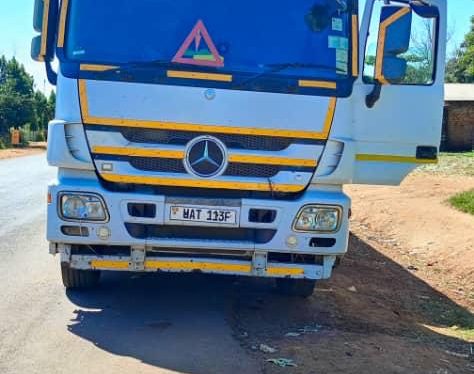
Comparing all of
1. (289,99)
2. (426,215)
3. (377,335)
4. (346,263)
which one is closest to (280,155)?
(289,99)

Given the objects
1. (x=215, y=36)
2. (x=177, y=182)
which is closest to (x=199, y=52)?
(x=215, y=36)

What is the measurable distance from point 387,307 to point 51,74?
4206mm

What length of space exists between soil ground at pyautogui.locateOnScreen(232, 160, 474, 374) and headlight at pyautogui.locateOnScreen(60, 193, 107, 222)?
1.44 meters

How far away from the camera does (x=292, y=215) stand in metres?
5.34

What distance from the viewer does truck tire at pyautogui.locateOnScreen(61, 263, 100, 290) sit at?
6.21 metres

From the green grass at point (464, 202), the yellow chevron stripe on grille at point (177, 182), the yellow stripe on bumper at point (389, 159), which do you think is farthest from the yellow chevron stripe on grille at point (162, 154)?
the green grass at point (464, 202)

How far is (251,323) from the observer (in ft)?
19.0

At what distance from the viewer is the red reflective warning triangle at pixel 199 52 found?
17.3ft

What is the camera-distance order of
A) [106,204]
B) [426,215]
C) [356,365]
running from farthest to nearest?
[426,215], [106,204], [356,365]

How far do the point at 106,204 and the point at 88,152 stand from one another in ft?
1.35

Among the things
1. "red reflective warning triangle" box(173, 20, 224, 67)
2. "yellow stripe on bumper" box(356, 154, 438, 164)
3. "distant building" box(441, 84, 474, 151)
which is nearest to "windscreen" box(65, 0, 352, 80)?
"red reflective warning triangle" box(173, 20, 224, 67)

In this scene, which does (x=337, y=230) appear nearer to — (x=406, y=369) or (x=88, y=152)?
(x=406, y=369)

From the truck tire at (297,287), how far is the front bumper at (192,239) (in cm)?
99

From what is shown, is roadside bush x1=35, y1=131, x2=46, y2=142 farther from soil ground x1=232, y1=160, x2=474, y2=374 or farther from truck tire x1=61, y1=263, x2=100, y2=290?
truck tire x1=61, y1=263, x2=100, y2=290
